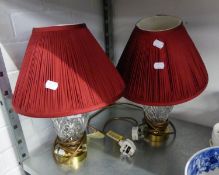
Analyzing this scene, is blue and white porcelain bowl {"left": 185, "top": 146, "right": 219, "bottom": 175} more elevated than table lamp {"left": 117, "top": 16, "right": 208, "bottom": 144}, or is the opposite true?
table lamp {"left": 117, "top": 16, "right": 208, "bottom": 144}

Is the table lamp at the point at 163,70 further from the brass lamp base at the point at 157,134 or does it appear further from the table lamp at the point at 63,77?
the brass lamp base at the point at 157,134

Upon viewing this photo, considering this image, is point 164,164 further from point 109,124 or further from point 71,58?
point 71,58

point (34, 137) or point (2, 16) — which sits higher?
point (2, 16)

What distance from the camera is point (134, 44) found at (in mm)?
540

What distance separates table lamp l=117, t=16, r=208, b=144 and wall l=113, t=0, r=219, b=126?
150 mm

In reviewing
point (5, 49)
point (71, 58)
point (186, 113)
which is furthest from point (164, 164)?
point (5, 49)

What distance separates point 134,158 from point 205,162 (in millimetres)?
204

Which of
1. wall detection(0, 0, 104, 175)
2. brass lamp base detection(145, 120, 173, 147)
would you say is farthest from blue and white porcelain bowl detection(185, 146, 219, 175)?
wall detection(0, 0, 104, 175)

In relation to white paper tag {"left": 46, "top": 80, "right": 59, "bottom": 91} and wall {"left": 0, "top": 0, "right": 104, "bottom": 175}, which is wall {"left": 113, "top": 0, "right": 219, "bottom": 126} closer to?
wall {"left": 0, "top": 0, "right": 104, "bottom": 175}

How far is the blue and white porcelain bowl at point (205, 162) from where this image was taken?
17.8 inches

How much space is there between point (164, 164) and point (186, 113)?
25 centimetres

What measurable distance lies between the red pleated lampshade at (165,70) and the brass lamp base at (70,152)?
0.64 ft

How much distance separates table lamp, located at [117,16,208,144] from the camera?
19.6 inches

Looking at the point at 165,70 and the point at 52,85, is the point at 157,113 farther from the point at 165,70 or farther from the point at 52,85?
the point at 52,85
